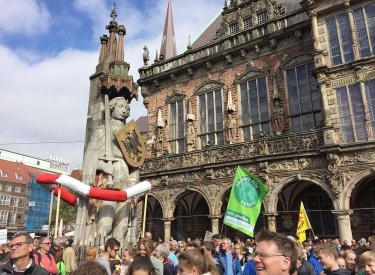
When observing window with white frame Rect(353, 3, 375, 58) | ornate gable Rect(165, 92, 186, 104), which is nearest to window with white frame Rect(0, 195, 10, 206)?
ornate gable Rect(165, 92, 186, 104)

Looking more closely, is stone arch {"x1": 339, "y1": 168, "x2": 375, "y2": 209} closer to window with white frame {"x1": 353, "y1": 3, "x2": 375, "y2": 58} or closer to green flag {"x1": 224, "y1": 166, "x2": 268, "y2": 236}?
green flag {"x1": 224, "y1": 166, "x2": 268, "y2": 236}

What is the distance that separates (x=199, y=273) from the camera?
9.59 ft

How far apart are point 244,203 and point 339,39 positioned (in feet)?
29.0

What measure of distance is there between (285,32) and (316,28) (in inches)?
91.3

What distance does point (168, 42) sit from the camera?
28.2 m

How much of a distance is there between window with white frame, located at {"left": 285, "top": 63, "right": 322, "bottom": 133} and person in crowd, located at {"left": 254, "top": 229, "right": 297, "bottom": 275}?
1486cm

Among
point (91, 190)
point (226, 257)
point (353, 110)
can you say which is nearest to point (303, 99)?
point (353, 110)

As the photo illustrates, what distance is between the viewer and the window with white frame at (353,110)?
13.4 metres

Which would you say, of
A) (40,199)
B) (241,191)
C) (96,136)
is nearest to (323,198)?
(241,191)

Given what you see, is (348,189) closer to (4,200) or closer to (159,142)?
(159,142)

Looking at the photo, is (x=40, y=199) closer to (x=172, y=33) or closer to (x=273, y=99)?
(x=172, y=33)

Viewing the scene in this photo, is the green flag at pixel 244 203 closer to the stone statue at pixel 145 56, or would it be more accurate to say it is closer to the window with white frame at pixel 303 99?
the window with white frame at pixel 303 99

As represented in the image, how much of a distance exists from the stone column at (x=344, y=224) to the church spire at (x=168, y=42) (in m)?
18.5

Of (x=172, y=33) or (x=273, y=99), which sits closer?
(x=273, y=99)
